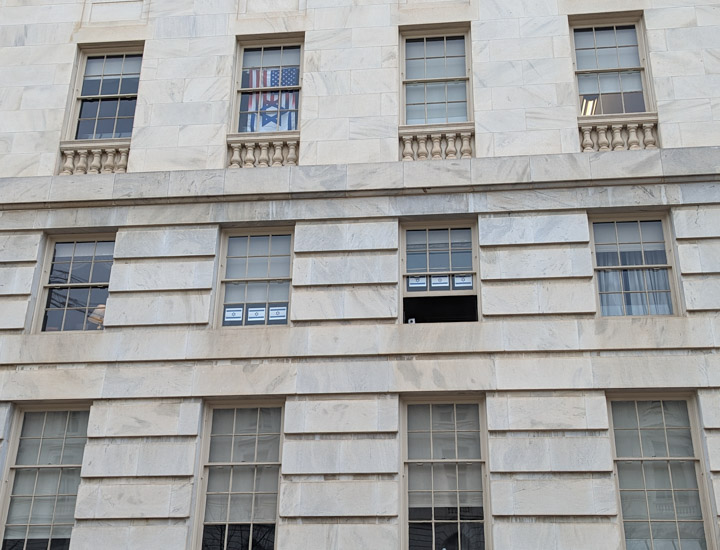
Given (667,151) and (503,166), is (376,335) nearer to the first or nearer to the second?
(503,166)

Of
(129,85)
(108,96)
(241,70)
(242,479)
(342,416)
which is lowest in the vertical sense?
(242,479)

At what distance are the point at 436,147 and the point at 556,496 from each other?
21.8ft

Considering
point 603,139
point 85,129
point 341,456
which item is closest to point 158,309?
point 341,456

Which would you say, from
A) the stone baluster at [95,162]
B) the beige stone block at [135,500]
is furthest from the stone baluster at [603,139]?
the stone baluster at [95,162]

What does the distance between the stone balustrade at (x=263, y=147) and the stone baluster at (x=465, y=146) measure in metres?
3.10

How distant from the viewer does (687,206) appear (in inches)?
571

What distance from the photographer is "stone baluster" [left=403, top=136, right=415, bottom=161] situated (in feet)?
51.3

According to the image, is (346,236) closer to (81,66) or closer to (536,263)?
(536,263)

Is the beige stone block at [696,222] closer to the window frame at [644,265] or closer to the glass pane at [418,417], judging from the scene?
the window frame at [644,265]

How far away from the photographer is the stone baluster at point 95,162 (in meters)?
16.2

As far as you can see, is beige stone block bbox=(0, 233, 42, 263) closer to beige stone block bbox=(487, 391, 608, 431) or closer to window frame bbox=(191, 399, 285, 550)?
window frame bbox=(191, 399, 285, 550)

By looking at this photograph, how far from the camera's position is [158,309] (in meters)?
14.7

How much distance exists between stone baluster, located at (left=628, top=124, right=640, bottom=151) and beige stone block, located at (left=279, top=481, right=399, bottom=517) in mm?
7358

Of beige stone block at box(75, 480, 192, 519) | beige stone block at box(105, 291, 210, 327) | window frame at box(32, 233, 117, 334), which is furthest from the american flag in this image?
beige stone block at box(75, 480, 192, 519)
